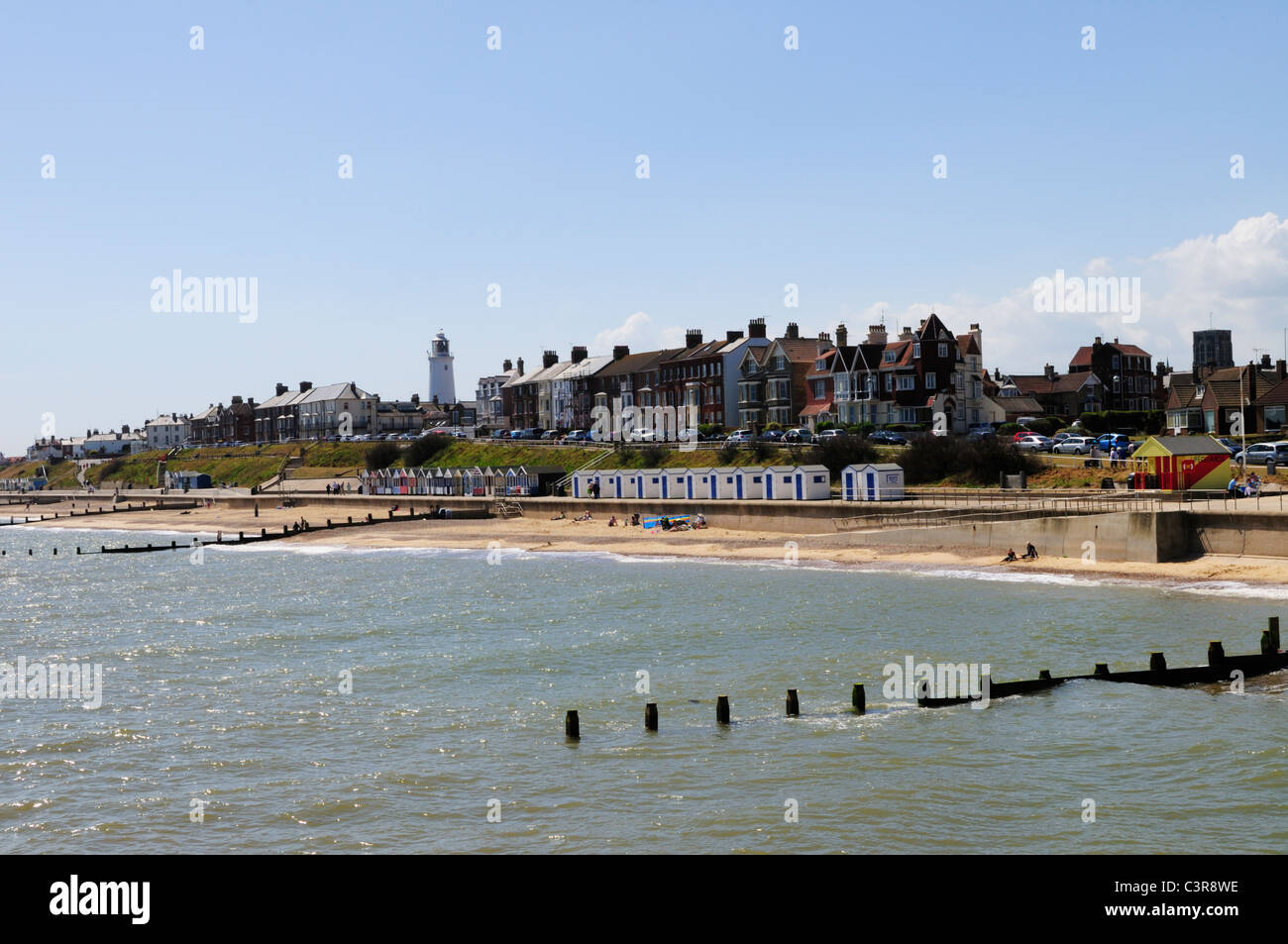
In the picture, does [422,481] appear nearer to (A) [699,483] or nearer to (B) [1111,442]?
(A) [699,483]

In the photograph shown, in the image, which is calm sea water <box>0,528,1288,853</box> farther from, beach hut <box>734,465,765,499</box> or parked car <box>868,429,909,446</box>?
parked car <box>868,429,909,446</box>

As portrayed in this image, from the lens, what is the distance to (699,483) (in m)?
72.1

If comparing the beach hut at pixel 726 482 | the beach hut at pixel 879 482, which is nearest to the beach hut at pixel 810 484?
the beach hut at pixel 879 482

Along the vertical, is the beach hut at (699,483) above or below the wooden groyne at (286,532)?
above

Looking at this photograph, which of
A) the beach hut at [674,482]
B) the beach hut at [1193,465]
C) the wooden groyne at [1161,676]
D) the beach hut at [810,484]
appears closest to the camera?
the wooden groyne at [1161,676]

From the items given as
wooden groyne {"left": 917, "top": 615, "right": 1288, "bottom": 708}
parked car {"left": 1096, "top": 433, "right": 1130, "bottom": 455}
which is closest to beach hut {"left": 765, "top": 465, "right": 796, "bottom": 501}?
parked car {"left": 1096, "top": 433, "right": 1130, "bottom": 455}

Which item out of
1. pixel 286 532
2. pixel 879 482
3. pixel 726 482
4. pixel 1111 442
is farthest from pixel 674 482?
pixel 286 532

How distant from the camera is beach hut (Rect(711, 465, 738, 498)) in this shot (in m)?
69.8

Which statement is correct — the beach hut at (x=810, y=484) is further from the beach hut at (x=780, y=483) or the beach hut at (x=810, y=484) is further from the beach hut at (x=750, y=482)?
the beach hut at (x=750, y=482)

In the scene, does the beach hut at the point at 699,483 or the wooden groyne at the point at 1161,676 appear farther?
the beach hut at the point at 699,483

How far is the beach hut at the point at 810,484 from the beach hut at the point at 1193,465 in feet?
67.1

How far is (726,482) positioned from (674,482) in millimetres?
4970

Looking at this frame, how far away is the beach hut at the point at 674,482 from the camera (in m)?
73.5
